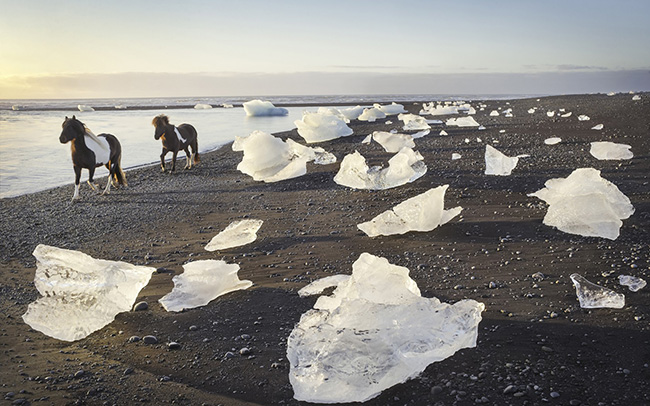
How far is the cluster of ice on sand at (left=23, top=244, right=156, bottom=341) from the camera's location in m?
3.10

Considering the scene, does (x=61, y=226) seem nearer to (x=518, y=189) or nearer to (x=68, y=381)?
(x=68, y=381)

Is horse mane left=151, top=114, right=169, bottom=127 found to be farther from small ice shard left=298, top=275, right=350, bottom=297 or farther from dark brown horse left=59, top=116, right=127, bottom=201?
small ice shard left=298, top=275, right=350, bottom=297

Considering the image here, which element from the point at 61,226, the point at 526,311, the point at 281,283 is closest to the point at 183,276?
the point at 281,283

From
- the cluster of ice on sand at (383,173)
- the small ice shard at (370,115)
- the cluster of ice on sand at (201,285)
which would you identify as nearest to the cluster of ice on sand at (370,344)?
the cluster of ice on sand at (201,285)

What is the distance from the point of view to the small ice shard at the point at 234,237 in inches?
186

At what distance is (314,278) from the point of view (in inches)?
149

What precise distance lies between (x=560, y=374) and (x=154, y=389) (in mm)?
1972

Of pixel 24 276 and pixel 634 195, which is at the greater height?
pixel 634 195

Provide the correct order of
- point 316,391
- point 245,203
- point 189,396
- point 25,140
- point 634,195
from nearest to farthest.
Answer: point 316,391, point 189,396, point 634,195, point 245,203, point 25,140

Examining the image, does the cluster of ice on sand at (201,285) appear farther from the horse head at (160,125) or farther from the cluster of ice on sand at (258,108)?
the cluster of ice on sand at (258,108)

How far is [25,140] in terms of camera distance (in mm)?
16234

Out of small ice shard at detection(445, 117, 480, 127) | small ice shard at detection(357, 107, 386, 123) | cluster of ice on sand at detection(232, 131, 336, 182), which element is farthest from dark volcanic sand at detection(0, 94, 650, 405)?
small ice shard at detection(357, 107, 386, 123)

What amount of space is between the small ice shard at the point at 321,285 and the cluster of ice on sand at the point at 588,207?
2.11 meters

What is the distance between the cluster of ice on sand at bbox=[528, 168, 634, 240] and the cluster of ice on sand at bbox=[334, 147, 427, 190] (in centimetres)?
195
